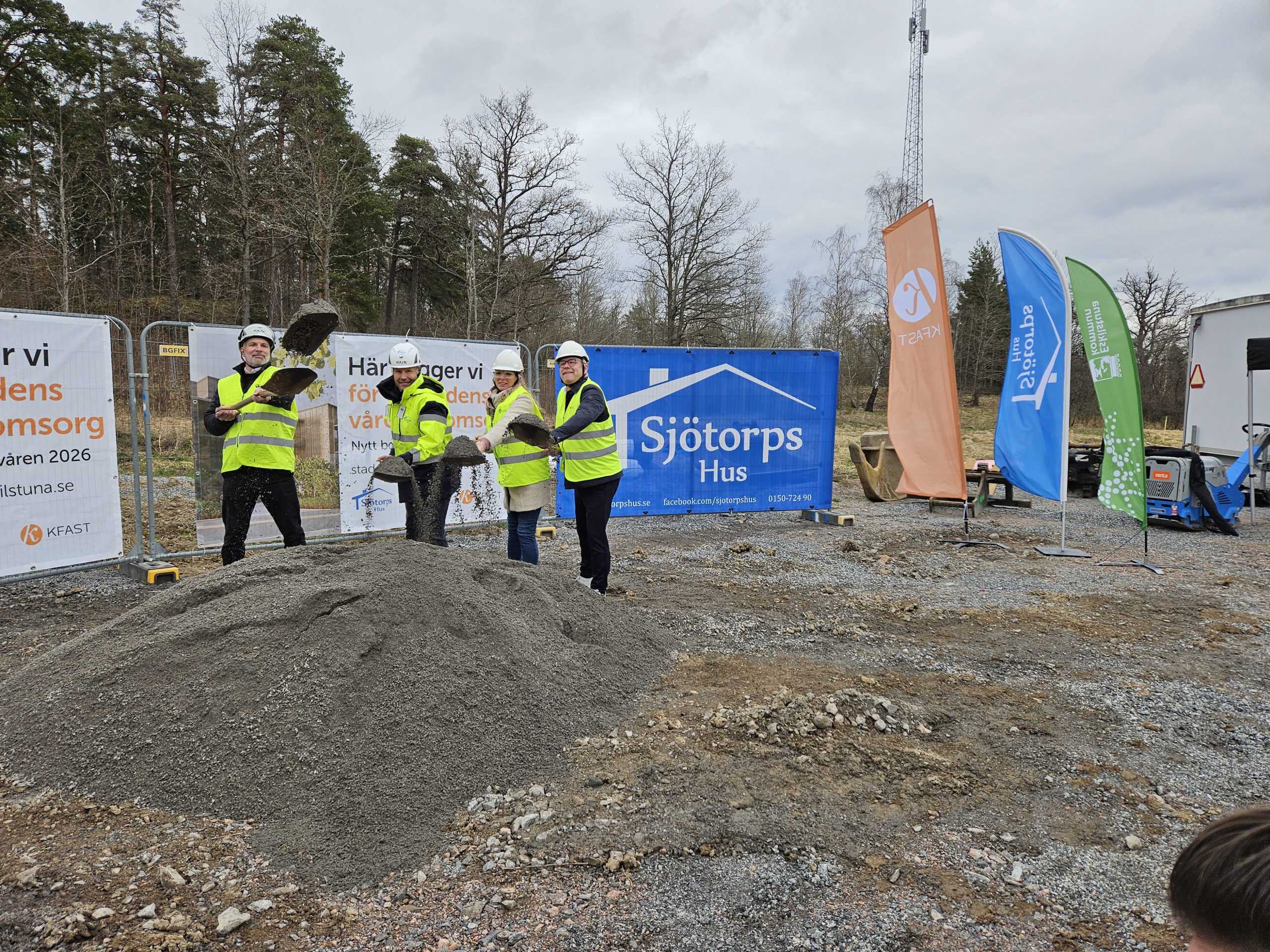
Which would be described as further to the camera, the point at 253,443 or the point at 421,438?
the point at 421,438

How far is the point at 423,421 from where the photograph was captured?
6109 millimetres

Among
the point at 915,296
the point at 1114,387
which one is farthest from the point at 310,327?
the point at 1114,387

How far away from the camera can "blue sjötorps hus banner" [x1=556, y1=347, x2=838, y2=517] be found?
9875 mm

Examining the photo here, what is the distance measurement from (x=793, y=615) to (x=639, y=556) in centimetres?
252

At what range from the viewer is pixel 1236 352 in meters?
11.7

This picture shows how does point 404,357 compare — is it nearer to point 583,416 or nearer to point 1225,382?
point 583,416

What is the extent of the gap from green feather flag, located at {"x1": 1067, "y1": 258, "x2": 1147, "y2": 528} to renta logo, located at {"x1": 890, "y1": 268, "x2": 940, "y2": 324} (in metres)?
1.84

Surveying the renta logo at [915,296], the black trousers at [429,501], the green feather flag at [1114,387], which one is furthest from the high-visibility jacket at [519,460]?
the green feather flag at [1114,387]

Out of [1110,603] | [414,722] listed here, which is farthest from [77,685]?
[1110,603]

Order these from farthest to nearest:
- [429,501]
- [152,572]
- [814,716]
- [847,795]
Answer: [152,572], [429,501], [814,716], [847,795]

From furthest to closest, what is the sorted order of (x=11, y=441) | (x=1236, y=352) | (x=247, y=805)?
(x=1236, y=352) < (x=11, y=441) < (x=247, y=805)

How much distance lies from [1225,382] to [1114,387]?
5515 mm

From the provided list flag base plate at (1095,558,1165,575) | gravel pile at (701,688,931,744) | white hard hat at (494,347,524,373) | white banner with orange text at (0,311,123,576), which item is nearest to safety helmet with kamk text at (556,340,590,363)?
white hard hat at (494,347,524,373)

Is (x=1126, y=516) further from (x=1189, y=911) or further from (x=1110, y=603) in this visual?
(x=1189, y=911)
